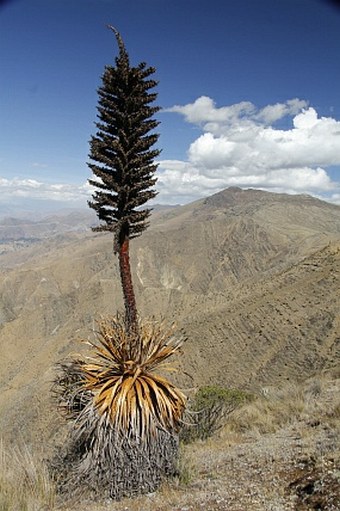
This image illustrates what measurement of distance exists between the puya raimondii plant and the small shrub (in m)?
3.67

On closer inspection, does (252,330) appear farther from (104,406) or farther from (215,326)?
(104,406)

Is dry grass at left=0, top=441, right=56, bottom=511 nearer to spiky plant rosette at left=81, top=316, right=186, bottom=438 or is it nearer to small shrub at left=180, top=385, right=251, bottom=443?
spiky plant rosette at left=81, top=316, right=186, bottom=438

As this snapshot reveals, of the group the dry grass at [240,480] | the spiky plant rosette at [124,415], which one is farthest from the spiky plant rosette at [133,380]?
the dry grass at [240,480]

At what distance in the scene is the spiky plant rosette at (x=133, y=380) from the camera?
5922 millimetres

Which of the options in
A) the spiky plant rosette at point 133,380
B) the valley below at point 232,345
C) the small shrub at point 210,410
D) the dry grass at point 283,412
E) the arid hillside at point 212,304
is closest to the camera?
the spiky plant rosette at point 133,380

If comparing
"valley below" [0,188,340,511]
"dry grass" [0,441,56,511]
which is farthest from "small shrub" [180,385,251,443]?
"dry grass" [0,441,56,511]

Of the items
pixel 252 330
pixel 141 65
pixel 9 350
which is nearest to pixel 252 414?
pixel 141 65

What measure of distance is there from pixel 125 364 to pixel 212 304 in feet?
158

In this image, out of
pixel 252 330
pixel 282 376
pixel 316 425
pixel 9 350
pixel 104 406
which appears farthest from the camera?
pixel 9 350

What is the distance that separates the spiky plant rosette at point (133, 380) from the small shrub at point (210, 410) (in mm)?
3682

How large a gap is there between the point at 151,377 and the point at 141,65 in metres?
4.75

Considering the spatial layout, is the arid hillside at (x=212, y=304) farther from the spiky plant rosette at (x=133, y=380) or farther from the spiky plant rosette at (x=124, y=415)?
the spiky plant rosette at (x=124, y=415)

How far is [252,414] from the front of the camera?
38.2 ft

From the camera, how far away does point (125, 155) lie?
605cm
